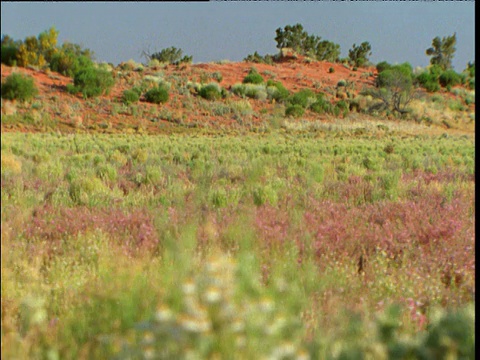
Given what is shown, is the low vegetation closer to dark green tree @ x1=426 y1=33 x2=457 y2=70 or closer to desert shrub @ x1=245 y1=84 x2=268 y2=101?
dark green tree @ x1=426 y1=33 x2=457 y2=70

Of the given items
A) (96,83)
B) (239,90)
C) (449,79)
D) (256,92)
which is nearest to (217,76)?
(239,90)

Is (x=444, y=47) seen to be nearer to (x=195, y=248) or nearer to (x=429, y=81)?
(x=195, y=248)

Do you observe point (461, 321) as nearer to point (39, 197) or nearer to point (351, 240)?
point (351, 240)

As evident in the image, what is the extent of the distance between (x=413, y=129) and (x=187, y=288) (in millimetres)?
27989

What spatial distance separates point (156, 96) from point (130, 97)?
1989 mm

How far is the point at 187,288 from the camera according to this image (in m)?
2.31

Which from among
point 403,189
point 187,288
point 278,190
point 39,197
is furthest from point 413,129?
point 187,288

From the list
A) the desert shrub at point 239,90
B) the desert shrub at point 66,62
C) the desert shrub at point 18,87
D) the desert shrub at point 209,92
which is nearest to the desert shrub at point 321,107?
the desert shrub at point 239,90

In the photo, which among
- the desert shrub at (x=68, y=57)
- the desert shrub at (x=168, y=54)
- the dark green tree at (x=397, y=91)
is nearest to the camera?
the desert shrub at (x=68, y=57)

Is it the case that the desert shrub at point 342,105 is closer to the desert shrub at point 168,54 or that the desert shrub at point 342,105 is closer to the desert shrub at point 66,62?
the desert shrub at point 168,54

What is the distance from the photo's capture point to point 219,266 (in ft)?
7.80

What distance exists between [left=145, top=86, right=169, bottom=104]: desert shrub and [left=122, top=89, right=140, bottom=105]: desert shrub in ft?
4.12

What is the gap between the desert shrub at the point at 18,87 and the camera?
8.62 ft

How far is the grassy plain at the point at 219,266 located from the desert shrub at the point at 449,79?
1921 centimetres
